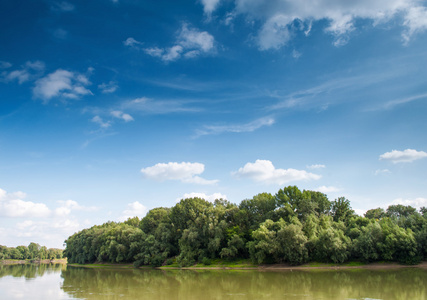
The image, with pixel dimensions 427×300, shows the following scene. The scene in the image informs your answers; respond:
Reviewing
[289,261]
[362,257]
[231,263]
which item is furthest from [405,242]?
[231,263]

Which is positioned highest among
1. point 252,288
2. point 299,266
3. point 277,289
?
point 277,289

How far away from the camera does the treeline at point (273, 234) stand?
51750mm

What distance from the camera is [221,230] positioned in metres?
67.6

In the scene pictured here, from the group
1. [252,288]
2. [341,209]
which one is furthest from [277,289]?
[341,209]

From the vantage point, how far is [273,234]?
5703 cm

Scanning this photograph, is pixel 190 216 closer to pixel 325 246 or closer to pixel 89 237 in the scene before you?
pixel 325 246

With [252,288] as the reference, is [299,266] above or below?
below

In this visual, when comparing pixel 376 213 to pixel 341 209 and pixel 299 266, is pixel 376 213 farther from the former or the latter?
pixel 299 266

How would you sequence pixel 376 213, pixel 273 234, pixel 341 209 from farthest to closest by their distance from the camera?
pixel 376 213 < pixel 341 209 < pixel 273 234

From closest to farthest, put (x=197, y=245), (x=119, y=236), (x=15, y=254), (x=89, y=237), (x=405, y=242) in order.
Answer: (x=405, y=242)
(x=197, y=245)
(x=119, y=236)
(x=89, y=237)
(x=15, y=254)

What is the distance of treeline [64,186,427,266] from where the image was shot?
170ft

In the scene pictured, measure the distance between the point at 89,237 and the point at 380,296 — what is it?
341 feet

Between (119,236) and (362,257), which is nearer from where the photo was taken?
(362,257)

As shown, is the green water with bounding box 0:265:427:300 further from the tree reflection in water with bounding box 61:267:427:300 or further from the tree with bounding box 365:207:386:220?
the tree with bounding box 365:207:386:220
